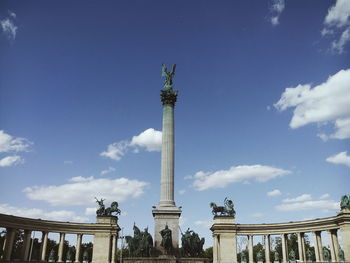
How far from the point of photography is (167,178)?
45.2 meters

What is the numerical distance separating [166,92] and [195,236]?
21.7m

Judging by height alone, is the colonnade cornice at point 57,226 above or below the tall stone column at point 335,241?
above

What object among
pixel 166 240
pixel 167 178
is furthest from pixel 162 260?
pixel 167 178

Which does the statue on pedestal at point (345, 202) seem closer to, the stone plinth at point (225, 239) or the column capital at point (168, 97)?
the stone plinth at point (225, 239)

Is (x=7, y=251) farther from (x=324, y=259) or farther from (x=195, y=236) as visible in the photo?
(x=324, y=259)

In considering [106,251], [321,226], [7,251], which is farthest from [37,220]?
[321,226]

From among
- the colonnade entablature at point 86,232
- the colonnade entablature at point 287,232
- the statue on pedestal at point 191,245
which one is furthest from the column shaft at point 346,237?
the colonnade entablature at point 86,232

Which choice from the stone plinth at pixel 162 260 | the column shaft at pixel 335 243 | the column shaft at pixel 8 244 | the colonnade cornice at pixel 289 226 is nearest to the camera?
the stone plinth at pixel 162 260

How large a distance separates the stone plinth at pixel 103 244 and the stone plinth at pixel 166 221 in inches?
1369

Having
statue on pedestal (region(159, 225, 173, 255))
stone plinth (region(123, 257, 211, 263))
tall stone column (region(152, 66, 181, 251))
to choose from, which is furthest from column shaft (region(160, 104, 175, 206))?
stone plinth (region(123, 257, 211, 263))

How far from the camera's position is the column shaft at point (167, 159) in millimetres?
44000

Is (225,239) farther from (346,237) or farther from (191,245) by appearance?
(191,245)

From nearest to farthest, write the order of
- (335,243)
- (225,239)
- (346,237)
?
1. (346,237)
2. (335,243)
3. (225,239)

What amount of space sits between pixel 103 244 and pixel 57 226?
10.7 meters
